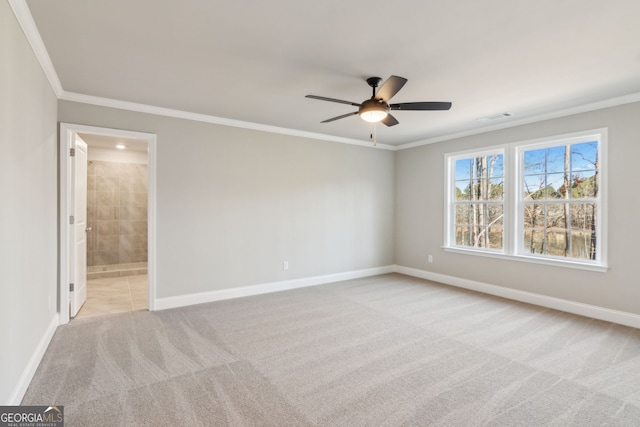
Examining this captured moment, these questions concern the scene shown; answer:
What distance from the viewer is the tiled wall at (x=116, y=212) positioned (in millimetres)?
6164

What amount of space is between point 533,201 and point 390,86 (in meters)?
3.16

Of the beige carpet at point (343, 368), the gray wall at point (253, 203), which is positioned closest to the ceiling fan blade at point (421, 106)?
the beige carpet at point (343, 368)

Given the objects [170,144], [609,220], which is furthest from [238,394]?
[609,220]

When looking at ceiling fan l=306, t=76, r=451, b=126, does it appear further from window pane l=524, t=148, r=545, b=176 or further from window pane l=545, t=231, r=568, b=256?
window pane l=545, t=231, r=568, b=256

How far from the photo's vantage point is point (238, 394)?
2215 mm

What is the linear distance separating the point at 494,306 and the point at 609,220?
1663mm

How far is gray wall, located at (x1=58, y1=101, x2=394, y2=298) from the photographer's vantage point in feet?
13.3

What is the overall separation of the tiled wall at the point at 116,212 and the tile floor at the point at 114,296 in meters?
0.69

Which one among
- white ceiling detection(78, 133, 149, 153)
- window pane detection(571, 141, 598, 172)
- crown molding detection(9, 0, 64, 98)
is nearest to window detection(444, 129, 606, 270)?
window pane detection(571, 141, 598, 172)

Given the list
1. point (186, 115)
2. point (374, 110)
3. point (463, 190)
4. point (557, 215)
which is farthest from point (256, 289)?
point (557, 215)

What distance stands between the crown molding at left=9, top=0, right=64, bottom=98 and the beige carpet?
8.26 ft
